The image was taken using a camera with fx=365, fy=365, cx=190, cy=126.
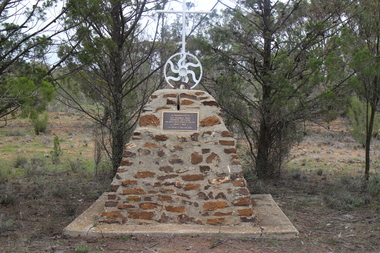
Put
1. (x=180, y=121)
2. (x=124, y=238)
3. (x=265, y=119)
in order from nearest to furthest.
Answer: (x=124, y=238) < (x=180, y=121) < (x=265, y=119)

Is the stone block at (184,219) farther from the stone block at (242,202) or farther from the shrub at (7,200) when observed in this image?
the shrub at (7,200)

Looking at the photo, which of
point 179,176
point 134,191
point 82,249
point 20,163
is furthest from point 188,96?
point 20,163

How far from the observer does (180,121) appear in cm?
559

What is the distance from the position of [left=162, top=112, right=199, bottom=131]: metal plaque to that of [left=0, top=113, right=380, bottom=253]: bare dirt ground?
163 cm

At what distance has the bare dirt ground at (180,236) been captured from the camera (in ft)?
15.2

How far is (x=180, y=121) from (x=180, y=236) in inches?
67.0

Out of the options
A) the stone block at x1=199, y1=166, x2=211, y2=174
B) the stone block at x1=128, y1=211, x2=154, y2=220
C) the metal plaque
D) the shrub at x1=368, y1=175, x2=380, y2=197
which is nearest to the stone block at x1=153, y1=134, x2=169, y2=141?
the metal plaque

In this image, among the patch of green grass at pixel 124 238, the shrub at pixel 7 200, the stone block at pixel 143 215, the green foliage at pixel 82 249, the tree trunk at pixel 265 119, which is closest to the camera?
A: the green foliage at pixel 82 249

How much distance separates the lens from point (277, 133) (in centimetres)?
862

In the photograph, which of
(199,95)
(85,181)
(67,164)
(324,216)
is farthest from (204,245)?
(67,164)

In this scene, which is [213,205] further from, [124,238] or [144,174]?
[124,238]

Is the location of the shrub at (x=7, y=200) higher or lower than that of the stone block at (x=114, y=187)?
lower

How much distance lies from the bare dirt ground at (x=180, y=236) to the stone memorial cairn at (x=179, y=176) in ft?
1.53

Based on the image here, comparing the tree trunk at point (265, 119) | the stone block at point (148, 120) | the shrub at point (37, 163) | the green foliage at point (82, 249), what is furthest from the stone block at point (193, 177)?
the shrub at point (37, 163)
